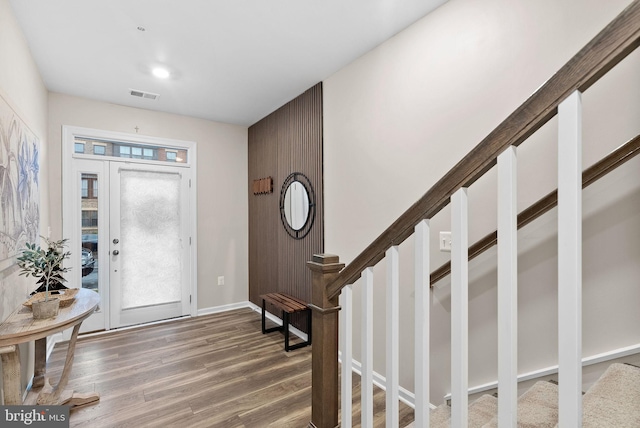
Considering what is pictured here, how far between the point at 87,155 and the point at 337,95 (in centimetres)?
286

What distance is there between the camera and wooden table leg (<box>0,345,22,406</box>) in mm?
1606

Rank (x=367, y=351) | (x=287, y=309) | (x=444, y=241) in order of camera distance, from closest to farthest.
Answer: (x=367, y=351), (x=444, y=241), (x=287, y=309)

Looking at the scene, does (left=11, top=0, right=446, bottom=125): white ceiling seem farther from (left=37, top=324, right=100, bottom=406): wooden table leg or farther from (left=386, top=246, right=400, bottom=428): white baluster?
(left=37, top=324, right=100, bottom=406): wooden table leg

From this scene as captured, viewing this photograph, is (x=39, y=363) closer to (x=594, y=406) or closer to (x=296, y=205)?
(x=296, y=205)

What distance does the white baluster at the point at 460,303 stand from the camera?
0.90 meters

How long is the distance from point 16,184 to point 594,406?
3.15m

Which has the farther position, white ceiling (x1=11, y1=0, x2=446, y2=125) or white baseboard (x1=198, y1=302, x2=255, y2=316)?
white baseboard (x1=198, y1=302, x2=255, y2=316)

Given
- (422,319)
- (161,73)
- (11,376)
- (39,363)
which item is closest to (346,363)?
(422,319)

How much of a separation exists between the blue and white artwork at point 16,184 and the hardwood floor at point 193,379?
44.7 inches

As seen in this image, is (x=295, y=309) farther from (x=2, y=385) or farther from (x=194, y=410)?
(x=2, y=385)

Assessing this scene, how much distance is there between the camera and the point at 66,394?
2.24 m

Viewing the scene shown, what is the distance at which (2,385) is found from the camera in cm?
172

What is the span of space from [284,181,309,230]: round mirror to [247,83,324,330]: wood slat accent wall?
0.16m

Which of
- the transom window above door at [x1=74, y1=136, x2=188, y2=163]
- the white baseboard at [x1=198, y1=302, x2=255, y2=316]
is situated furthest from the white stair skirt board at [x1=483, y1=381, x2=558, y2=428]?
the transom window above door at [x1=74, y1=136, x2=188, y2=163]
